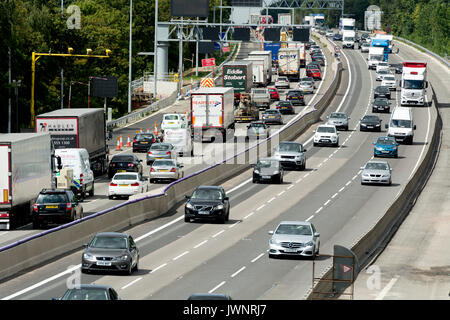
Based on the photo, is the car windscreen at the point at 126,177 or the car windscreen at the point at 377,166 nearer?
the car windscreen at the point at 126,177

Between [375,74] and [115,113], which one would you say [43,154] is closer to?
[115,113]

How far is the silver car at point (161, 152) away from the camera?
199 feet

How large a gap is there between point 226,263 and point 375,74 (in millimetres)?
98845

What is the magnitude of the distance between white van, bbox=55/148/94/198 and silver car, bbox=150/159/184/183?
5.21 metres

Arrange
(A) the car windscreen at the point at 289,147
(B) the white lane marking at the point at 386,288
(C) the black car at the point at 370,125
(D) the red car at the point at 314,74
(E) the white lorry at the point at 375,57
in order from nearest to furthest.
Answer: (B) the white lane marking at the point at 386,288
(A) the car windscreen at the point at 289,147
(C) the black car at the point at 370,125
(D) the red car at the point at 314,74
(E) the white lorry at the point at 375,57

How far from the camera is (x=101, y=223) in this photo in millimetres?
38344

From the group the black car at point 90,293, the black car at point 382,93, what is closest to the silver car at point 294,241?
the black car at point 90,293

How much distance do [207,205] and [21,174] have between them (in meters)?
7.44

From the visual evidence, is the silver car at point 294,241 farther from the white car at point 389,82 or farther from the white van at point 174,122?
the white car at point 389,82

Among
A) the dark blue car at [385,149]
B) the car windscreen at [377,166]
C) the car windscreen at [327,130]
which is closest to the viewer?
the car windscreen at [377,166]

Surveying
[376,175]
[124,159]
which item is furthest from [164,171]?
[376,175]

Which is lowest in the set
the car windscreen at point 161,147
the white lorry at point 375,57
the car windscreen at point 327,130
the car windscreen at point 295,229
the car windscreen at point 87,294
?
the car windscreen at point 295,229

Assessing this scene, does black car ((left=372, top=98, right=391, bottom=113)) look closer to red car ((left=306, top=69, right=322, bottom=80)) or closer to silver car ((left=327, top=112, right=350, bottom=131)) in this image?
silver car ((left=327, top=112, right=350, bottom=131))

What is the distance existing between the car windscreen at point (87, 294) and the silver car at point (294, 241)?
1411 centimetres
